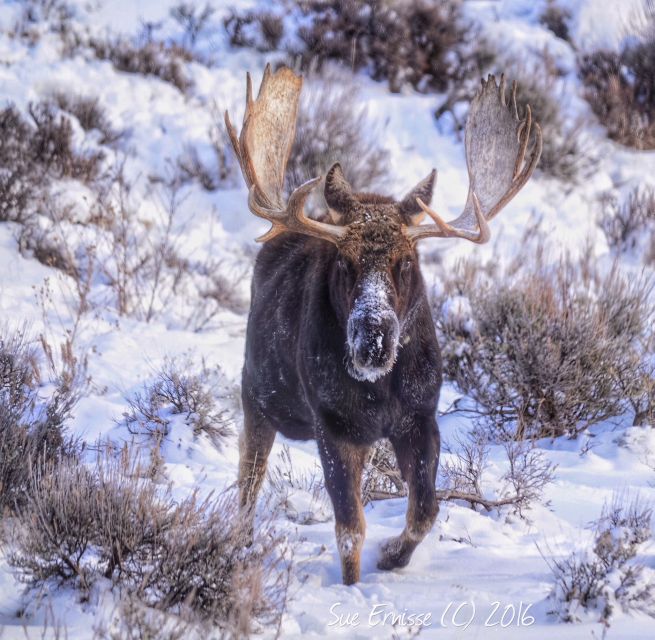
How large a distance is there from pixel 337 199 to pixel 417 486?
141cm

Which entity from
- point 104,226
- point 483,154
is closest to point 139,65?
point 104,226

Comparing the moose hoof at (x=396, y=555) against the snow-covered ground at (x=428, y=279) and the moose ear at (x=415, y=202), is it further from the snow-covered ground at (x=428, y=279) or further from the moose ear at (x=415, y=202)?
the moose ear at (x=415, y=202)

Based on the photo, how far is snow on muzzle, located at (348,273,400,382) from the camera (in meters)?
3.20

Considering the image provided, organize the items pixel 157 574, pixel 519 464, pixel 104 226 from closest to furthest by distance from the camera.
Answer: pixel 157 574
pixel 519 464
pixel 104 226

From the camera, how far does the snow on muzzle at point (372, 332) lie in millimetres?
3197

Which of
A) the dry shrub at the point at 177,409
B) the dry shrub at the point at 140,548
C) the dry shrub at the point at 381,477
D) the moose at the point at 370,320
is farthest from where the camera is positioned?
the dry shrub at the point at 177,409

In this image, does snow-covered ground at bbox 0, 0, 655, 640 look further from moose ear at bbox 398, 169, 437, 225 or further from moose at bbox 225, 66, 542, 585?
moose ear at bbox 398, 169, 437, 225

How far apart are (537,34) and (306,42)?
4.82 metres

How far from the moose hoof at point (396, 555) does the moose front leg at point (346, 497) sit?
217 mm

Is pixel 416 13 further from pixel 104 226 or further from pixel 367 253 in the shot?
pixel 367 253

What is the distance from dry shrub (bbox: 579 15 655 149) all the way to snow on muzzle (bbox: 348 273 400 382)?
11.4 m

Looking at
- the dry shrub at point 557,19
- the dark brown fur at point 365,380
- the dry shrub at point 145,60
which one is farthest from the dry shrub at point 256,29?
the dark brown fur at point 365,380

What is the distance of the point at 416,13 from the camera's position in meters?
14.5

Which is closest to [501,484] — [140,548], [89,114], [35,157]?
[140,548]
